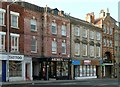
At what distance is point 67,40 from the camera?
5050 centimetres

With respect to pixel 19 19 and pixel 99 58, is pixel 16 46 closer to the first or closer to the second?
pixel 19 19

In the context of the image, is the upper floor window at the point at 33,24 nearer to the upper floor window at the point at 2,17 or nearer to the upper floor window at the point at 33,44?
the upper floor window at the point at 33,44

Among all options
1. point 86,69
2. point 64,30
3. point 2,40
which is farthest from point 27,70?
point 86,69

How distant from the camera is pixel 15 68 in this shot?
130 feet

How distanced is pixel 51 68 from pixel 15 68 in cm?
835

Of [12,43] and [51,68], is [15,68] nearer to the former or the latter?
[12,43]

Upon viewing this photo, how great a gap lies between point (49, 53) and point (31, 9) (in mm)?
7384

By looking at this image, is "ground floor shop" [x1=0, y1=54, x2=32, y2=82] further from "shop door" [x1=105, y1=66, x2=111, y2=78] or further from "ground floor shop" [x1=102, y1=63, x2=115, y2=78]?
"shop door" [x1=105, y1=66, x2=111, y2=78]

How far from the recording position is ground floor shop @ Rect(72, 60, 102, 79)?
5322 cm

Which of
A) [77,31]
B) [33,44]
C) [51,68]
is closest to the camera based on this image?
[33,44]

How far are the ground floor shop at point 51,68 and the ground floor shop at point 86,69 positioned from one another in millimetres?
2470

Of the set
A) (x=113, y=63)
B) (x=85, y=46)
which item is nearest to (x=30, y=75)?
(x=85, y=46)

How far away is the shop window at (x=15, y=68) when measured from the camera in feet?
128

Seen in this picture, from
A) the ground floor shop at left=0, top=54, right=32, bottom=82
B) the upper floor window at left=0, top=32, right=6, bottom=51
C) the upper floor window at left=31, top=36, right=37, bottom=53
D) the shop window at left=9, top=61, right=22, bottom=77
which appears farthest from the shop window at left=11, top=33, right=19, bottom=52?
the upper floor window at left=31, top=36, right=37, bottom=53
